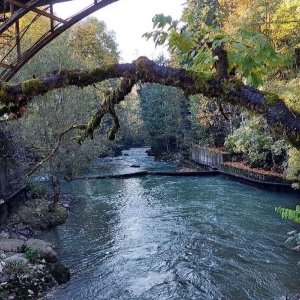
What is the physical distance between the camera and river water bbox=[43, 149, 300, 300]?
8.10 meters

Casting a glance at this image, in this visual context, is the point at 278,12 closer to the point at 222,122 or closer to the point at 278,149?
the point at 278,149

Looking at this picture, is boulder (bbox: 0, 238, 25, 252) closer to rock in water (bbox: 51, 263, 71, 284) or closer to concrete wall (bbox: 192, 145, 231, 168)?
rock in water (bbox: 51, 263, 71, 284)

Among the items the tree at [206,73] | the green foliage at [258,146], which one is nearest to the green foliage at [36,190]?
the green foliage at [258,146]

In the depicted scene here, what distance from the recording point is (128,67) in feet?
9.00

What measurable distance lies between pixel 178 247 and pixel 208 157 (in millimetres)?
18013

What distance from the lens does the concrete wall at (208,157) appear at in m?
25.5

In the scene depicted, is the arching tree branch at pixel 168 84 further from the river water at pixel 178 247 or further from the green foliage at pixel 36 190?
the green foliage at pixel 36 190

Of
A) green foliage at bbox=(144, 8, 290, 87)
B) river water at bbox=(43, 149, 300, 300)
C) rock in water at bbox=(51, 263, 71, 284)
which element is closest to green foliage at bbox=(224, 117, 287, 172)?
river water at bbox=(43, 149, 300, 300)

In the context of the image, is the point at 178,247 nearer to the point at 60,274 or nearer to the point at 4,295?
the point at 60,274

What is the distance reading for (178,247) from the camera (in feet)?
35.3

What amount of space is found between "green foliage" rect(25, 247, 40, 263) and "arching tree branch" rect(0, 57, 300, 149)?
691 centimetres

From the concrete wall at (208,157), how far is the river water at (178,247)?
6.47 metres

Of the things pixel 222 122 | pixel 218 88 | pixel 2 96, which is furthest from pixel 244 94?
pixel 222 122

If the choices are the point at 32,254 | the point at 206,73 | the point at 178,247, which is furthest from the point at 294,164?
the point at 206,73
